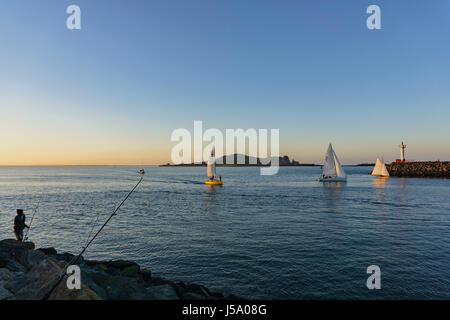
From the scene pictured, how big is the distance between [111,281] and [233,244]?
11313 mm

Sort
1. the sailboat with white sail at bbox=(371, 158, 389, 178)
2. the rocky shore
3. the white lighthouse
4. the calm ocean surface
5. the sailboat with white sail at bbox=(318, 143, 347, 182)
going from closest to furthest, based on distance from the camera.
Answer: the rocky shore, the calm ocean surface, the sailboat with white sail at bbox=(318, 143, 347, 182), the sailboat with white sail at bbox=(371, 158, 389, 178), the white lighthouse

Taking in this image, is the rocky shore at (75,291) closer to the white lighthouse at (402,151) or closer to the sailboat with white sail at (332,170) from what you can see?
the sailboat with white sail at (332,170)

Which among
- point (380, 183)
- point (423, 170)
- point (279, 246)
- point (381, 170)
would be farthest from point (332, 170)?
point (279, 246)

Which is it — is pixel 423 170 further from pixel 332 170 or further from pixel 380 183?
pixel 332 170

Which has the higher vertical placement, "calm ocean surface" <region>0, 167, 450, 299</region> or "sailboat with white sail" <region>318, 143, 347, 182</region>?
"sailboat with white sail" <region>318, 143, 347, 182</region>

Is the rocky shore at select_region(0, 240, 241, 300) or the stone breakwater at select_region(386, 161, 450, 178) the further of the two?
the stone breakwater at select_region(386, 161, 450, 178)

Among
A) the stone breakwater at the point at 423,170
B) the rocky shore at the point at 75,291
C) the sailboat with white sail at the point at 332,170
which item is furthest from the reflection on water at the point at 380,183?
the rocky shore at the point at 75,291

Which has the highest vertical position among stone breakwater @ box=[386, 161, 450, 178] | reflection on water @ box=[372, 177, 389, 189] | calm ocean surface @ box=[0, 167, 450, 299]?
stone breakwater @ box=[386, 161, 450, 178]

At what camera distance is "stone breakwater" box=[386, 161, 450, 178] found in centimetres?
10800

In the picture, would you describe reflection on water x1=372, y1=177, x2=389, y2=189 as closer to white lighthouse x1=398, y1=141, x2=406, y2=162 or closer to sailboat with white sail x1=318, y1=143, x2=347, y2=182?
sailboat with white sail x1=318, y1=143, x2=347, y2=182

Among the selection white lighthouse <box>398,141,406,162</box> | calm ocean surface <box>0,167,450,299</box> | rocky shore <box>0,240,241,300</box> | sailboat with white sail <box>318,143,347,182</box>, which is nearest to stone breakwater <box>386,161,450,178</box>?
white lighthouse <box>398,141,406,162</box>

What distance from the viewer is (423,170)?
381ft
